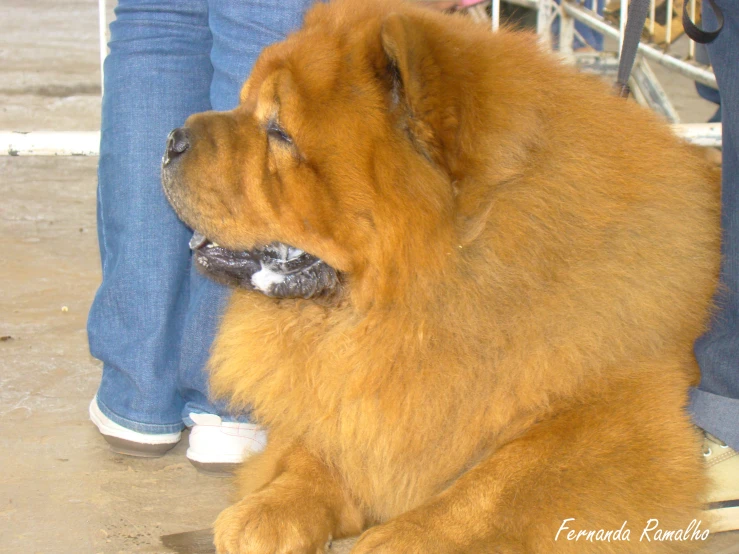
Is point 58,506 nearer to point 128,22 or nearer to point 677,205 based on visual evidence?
point 128,22

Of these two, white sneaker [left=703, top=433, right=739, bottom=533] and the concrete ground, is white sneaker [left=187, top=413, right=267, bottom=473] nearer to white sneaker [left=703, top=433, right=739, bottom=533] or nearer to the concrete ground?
the concrete ground

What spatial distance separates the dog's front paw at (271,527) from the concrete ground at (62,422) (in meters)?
0.11

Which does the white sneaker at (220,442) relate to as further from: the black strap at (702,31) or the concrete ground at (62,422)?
the black strap at (702,31)

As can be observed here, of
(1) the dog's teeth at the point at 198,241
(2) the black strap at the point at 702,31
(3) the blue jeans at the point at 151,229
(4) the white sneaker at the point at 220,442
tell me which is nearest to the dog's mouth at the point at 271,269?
(1) the dog's teeth at the point at 198,241

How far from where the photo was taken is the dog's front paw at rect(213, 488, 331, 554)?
170cm

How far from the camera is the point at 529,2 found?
20.2 feet

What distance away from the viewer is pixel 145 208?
2.35 m

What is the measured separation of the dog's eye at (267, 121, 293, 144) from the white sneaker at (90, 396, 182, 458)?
3.47 ft

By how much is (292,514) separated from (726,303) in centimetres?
116

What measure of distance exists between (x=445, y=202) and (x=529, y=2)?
5000 millimetres

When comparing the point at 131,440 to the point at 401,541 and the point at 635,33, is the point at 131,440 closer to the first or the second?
the point at 401,541

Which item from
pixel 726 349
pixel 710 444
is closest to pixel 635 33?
pixel 726 349

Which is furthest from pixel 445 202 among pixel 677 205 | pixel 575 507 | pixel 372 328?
pixel 575 507

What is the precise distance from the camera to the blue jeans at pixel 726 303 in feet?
6.27
